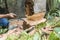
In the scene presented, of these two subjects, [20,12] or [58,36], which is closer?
[58,36]

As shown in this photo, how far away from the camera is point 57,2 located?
168 inches

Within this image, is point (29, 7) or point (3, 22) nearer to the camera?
point (3, 22)

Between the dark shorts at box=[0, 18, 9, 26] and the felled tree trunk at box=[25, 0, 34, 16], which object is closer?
the dark shorts at box=[0, 18, 9, 26]

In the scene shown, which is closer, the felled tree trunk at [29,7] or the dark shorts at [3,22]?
the dark shorts at [3,22]

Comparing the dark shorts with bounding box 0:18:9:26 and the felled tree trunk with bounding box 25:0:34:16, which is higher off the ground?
the dark shorts with bounding box 0:18:9:26

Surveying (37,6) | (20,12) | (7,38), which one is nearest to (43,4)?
(37,6)

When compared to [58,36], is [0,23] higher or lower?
lower

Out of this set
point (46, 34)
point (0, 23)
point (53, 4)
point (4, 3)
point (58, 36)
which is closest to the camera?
point (58, 36)

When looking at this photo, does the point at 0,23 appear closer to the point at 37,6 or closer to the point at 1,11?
the point at 1,11

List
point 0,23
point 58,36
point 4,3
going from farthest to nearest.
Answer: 1. point 4,3
2. point 0,23
3. point 58,36

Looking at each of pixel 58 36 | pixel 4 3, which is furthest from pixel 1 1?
pixel 58 36

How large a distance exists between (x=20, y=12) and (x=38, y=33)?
2.98 m

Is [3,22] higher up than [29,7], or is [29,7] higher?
[3,22]

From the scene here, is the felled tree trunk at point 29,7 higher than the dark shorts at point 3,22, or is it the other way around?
the dark shorts at point 3,22
